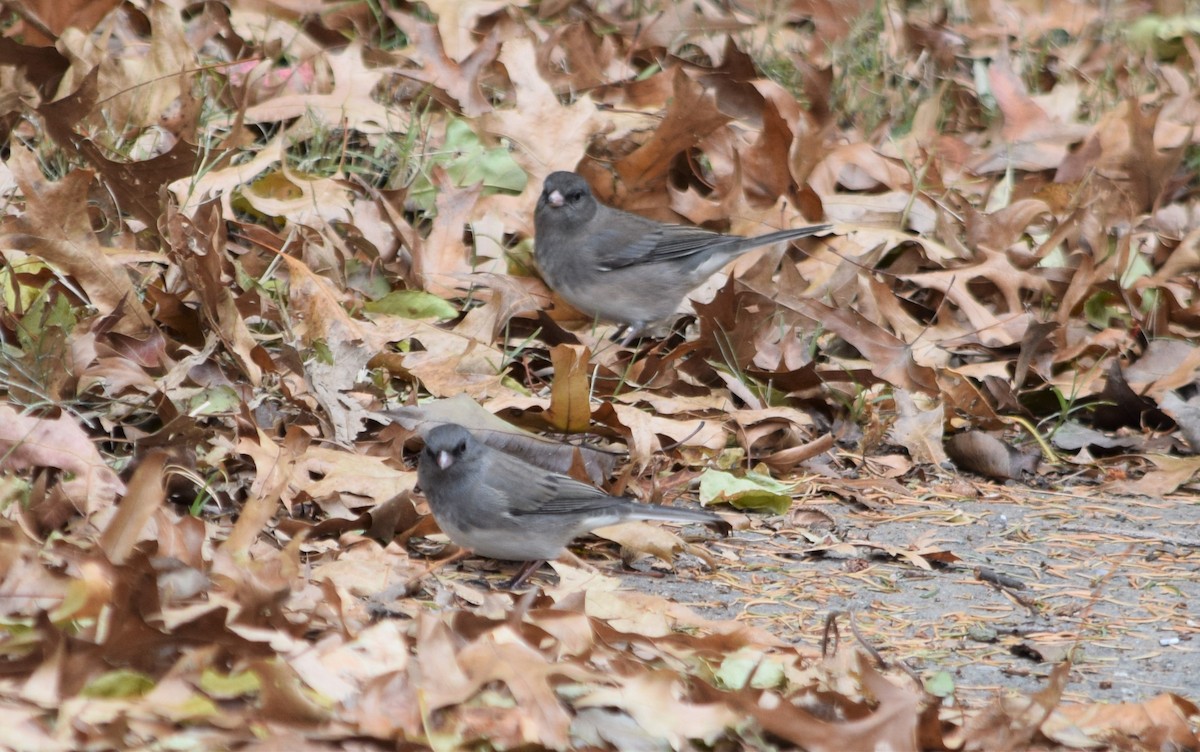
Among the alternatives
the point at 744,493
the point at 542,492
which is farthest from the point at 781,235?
the point at 542,492

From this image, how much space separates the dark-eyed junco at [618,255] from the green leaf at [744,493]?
1.06m

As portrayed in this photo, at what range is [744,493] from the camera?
364 cm

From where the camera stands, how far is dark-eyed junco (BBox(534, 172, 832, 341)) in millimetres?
4652

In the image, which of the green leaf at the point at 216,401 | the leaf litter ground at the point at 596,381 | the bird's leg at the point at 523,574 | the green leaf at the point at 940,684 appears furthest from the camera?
the green leaf at the point at 216,401

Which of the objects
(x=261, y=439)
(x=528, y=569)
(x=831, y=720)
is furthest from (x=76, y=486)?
(x=831, y=720)

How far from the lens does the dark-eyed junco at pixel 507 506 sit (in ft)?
10.5

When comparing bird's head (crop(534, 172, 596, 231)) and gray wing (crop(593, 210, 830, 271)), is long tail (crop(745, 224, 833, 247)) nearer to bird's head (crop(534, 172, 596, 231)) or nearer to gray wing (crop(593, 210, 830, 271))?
gray wing (crop(593, 210, 830, 271))

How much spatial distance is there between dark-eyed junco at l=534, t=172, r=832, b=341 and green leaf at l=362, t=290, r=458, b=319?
1.62ft

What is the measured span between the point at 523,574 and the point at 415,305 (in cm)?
130

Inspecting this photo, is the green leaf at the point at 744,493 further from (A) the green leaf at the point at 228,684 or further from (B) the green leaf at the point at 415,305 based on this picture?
A: (A) the green leaf at the point at 228,684

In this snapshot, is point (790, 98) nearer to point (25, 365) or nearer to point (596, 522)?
point (596, 522)

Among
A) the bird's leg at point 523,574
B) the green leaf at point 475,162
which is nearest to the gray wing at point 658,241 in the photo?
the green leaf at point 475,162

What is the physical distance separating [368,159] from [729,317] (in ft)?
4.96

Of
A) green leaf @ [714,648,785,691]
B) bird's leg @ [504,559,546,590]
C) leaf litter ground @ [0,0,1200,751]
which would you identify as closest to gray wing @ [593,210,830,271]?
leaf litter ground @ [0,0,1200,751]
